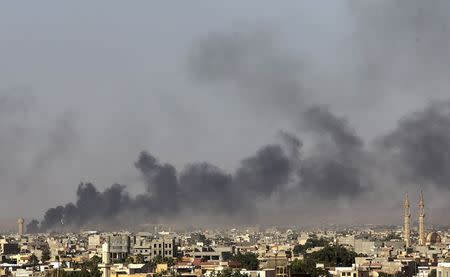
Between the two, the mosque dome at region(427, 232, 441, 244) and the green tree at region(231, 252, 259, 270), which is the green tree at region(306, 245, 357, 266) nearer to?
the green tree at region(231, 252, 259, 270)

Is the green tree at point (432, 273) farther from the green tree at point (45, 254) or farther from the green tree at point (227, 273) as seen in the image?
the green tree at point (45, 254)

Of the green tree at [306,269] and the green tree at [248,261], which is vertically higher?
the green tree at [248,261]

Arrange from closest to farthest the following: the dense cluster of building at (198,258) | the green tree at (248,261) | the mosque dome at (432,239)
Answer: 1. the dense cluster of building at (198,258)
2. the green tree at (248,261)
3. the mosque dome at (432,239)

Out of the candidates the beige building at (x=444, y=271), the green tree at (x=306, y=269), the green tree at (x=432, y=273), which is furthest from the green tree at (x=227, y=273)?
the green tree at (x=432, y=273)

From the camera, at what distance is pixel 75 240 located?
5659 inches

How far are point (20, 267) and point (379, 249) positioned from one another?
4066 centimetres

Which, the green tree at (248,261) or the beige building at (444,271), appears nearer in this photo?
the beige building at (444,271)

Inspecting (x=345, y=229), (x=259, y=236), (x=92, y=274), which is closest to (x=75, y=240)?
(x=259, y=236)

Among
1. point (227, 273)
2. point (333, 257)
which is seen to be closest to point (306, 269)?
point (227, 273)

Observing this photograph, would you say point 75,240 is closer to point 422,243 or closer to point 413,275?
point 422,243

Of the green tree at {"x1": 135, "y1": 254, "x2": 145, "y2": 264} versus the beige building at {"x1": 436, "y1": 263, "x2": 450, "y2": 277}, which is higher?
the green tree at {"x1": 135, "y1": 254, "x2": 145, "y2": 264}

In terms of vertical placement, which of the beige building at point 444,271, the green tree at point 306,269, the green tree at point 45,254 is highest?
the green tree at point 45,254

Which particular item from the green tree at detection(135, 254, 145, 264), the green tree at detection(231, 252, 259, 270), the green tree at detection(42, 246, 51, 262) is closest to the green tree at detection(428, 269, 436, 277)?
the green tree at detection(231, 252, 259, 270)

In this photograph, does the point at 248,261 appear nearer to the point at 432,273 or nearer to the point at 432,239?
the point at 432,273
